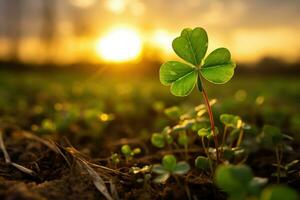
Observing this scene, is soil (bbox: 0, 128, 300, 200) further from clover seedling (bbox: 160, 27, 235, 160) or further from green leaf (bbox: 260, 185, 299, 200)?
green leaf (bbox: 260, 185, 299, 200)

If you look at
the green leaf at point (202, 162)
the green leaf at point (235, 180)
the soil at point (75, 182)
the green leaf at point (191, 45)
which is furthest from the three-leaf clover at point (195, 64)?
the green leaf at point (235, 180)

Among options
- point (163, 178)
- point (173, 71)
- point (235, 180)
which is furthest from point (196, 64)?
point (235, 180)

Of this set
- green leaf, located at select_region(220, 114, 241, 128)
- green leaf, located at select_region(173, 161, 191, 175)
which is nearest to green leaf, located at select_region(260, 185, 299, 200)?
green leaf, located at select_region(173, 161, 191, 175)

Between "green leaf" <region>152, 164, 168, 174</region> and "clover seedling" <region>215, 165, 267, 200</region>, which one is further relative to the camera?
"green leaf" <region>152, 164, 168, 174</region>

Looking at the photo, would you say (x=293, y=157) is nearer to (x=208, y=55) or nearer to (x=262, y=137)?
(x=262, y=137)

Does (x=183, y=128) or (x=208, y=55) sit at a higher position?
(x=208, y=55)

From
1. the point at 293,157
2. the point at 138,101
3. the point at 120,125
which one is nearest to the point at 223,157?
the point at 293,157
